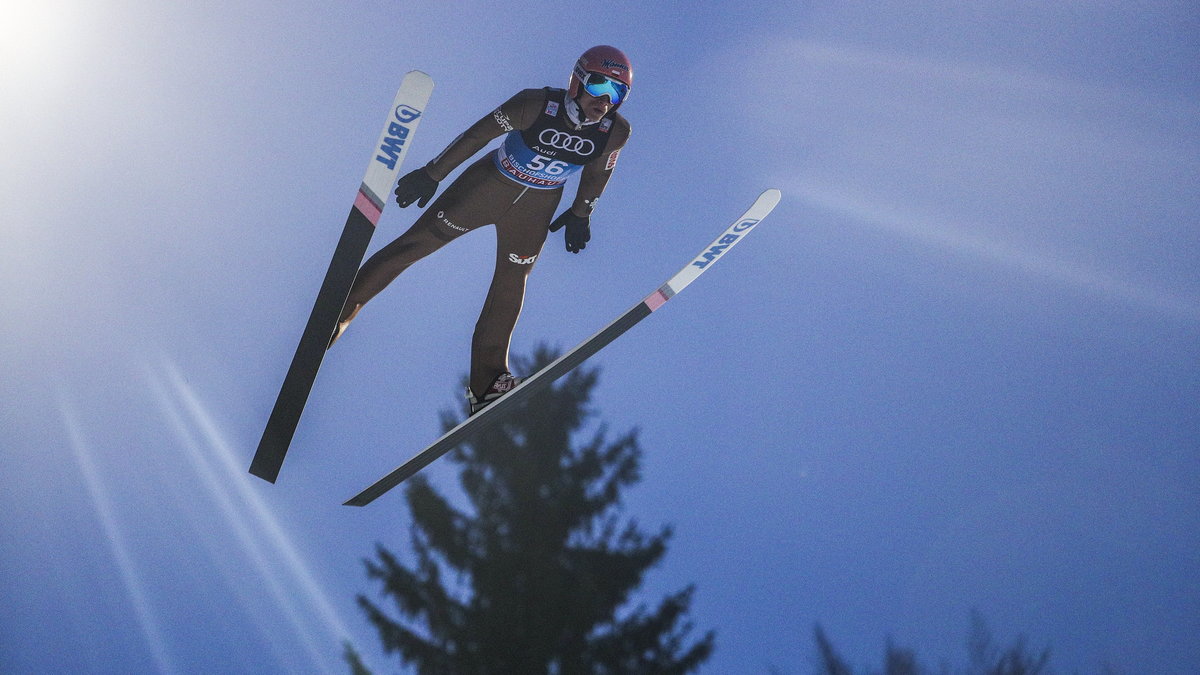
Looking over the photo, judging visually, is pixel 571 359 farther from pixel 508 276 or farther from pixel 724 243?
pixel 724 243

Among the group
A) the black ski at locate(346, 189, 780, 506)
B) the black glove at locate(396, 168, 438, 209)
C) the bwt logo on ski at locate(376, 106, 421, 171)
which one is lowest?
the black ski at locate(346, 189, 780, 506)

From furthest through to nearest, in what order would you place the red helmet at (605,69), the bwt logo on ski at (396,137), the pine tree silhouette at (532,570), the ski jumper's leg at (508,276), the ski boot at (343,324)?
1. the pine tree silhouette at (532,570)
2. the ski jumper's leg at (508,276)
3. the ski boot at (343,324)
4. the red helmet at (605,69)
5. the bwt logo on ski at (396,137)

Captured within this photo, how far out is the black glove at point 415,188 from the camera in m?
4.08

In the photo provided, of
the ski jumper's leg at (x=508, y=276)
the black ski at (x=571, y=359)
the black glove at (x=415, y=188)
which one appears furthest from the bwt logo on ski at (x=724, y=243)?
the black glove at (x=415, y=188)

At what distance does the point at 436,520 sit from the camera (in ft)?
30.4

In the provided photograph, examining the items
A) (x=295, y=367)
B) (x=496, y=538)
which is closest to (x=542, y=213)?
A: (x=295, y=367)

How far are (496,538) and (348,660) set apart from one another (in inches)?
70.2

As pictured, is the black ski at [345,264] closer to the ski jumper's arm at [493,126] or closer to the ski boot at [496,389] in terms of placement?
the ski jumper's arm at [493,126]

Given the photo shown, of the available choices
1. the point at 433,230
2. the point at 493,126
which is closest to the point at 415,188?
the point at 433,230

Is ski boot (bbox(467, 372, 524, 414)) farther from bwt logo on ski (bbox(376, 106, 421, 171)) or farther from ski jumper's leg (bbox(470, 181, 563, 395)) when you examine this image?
bwt logo on ski (bbox(376, 106, 421, 171))

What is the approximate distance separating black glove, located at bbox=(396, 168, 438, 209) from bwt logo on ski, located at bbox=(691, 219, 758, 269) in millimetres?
1486

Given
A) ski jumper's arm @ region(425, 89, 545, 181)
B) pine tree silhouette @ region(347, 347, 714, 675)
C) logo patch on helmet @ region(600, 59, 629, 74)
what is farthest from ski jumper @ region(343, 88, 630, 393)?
pine tree silhouette @ region(347, 347, 714, 675)

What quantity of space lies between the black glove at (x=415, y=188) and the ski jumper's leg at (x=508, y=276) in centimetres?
40

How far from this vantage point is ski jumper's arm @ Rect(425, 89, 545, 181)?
4105mm
